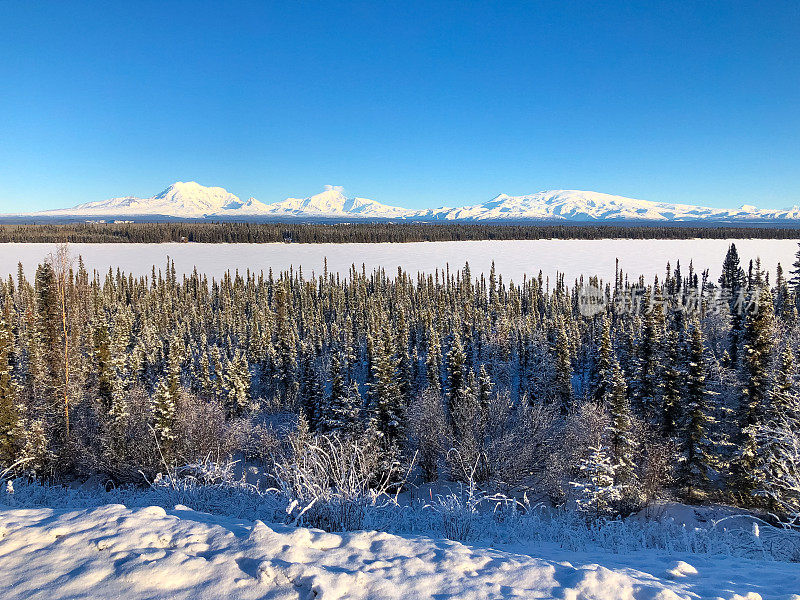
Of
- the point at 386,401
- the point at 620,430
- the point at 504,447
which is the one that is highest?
the point at 620,430

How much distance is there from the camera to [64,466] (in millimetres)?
32344

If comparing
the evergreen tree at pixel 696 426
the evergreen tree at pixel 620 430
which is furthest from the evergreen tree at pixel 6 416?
the evergreen tree at pixel 696 426

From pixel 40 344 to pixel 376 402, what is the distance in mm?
48119

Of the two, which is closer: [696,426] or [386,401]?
[696,426]

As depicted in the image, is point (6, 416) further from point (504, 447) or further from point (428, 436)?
point (504, 447)

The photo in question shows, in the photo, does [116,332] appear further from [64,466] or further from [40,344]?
[64,466]

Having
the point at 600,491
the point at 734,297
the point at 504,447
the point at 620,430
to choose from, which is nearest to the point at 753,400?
the point at 620,430

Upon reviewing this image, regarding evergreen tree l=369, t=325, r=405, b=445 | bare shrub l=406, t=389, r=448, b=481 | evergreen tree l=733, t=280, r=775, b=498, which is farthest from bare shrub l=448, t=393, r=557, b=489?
evergreen tree l=733, t=280, r=775, b=498

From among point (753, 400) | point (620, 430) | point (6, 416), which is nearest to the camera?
point (6, 416)

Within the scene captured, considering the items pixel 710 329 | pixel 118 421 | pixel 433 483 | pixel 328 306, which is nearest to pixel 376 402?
pixel 433 483

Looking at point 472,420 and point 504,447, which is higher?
point 504,447

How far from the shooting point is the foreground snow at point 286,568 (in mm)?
5535

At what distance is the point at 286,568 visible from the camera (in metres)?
5.83

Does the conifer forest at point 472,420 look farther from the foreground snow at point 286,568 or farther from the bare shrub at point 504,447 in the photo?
the foreground snow at point 286,568
